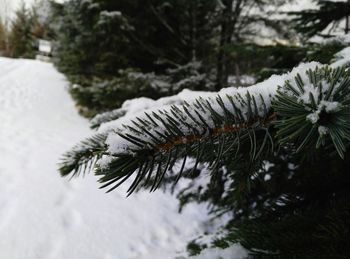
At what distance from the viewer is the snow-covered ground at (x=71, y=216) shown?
2473 mm

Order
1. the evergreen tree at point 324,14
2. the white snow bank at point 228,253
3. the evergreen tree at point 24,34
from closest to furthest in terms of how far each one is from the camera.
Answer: the white snow bank at point 228,253 < the evergreen tree at point 324,14 < the evergreen tree at point 24,34

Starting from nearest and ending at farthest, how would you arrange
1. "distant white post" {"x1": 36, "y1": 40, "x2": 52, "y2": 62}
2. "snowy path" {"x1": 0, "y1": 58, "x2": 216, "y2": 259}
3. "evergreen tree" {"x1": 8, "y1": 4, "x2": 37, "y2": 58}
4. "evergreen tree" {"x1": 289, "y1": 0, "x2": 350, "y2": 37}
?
"evergreen tree" {"x1": 289, "y1": 0, "x2": 350, "y2": 37}
"snowy path" {"x1": 0, "y1": 58, "x2": 216, "y2": 259}
"distant white post" {"x1": 36, "y1": 40, "x2": 52, "y2": 62}
"evergreen tree" {"x1": 8, "y1": 4, "x2": 37, "y2": 58}

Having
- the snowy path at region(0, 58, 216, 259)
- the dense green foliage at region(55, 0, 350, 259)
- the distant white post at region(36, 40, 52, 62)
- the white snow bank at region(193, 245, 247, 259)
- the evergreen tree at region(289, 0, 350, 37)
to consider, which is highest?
the evergreen tree at region(289, 0, 350, 37)

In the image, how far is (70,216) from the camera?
9.54 feet

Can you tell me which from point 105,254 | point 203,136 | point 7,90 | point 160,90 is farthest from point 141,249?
point 7,90

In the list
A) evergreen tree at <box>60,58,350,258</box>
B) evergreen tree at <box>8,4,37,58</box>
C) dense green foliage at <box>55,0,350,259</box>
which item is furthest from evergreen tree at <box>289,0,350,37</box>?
evergreen tree at <box>8,4,37,58</box>

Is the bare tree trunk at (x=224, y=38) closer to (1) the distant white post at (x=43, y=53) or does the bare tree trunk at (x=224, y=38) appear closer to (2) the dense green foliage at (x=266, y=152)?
(2) the dense green foliage at (x=266, y=152)

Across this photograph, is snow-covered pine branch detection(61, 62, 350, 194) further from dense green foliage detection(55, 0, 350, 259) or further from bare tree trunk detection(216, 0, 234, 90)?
bare tree trunk detection(216, 0, 234, 90)

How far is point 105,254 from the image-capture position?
2480 millimetres

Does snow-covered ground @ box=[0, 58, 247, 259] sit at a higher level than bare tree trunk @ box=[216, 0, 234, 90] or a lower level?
lower

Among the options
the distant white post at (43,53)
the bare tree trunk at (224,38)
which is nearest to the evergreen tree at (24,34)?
the distant white post at (43,53)

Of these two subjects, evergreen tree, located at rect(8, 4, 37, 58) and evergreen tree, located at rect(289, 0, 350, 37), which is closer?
evergreen tree, located at rect(289, 0, 350, 37)

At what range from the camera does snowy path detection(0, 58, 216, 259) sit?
8.11 feet

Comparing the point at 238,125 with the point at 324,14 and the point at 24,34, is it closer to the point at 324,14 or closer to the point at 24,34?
the point at 324,14
